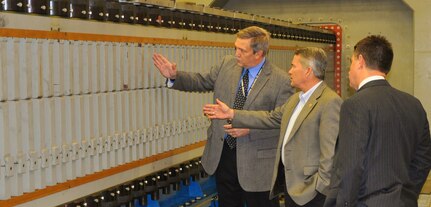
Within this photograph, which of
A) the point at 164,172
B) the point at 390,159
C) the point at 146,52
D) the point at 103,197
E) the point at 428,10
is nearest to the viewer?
the point at 390,159

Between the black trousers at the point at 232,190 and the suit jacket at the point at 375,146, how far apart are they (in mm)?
1497

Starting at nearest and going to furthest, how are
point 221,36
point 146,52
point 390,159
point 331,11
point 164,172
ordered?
point 390,159
point 146,52
point 164,172
point 221,36
point 331,11

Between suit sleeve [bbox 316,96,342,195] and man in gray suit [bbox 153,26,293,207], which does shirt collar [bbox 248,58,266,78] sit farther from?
suit sleeve [bbox 316,96,342,195]

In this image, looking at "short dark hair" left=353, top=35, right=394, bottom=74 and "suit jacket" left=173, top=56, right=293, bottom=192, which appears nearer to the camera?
"short dark hair" left=353, top=35, right=394, bottom=74

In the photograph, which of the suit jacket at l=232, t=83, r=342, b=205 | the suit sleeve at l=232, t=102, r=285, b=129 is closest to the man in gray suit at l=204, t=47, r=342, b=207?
the suit jacket at l=232, t=83, r=342, b=205

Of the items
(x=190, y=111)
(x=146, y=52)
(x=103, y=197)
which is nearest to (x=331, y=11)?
(x=190, y=111)

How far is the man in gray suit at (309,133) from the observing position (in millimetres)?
3699

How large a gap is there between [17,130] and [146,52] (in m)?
1.40

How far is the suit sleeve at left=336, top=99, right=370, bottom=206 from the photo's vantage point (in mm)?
2953

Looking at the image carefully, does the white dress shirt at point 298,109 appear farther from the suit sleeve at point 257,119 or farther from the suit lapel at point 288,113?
the suit sleeve at point 257,119

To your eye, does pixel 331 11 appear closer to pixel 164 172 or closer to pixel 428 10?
pixel 428 10

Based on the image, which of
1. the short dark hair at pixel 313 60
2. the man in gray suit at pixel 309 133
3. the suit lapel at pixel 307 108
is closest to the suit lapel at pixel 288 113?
the man in gray suit at pixel 309 133

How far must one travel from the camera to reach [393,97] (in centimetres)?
302

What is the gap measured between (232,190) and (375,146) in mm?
1827
